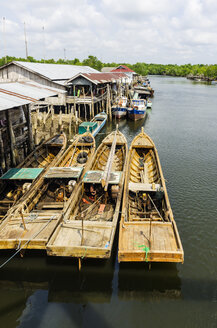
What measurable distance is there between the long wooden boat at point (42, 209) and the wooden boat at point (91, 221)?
53cm

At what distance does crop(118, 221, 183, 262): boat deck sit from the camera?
26.9ft

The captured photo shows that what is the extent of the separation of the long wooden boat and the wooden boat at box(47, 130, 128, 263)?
0.53 metres

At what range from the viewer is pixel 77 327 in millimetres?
7523

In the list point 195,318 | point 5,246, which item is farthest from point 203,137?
point 5,246

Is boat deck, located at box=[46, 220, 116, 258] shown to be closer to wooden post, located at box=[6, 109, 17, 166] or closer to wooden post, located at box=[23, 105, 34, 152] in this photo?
wooden post, located at box=[6, 109, 17, 166]

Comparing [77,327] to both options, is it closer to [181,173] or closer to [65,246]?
[65,246]

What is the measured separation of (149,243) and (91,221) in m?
2.66

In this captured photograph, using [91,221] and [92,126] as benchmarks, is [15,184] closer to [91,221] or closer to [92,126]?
[91,221]

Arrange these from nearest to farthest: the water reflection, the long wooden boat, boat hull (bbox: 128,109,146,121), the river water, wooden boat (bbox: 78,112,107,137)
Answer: the river water
the water reflection
the long wooden boat
wooden boat (bbox: 78,112,107,137)
boat hull (bbox: 128,109,146,121)

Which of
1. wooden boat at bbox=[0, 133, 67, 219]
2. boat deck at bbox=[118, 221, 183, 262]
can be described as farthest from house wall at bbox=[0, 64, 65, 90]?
boat deck at bbox=[118, 221, 183, 262]

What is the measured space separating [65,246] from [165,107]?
45287 millimetres

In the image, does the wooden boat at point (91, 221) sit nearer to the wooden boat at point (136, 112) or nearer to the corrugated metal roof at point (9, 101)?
the corrugated metal roof at point (9, 101)

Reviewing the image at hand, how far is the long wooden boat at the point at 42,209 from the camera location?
29.7 ft

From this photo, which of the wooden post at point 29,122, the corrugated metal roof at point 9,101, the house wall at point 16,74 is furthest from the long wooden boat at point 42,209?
the house wall at point 16,74
